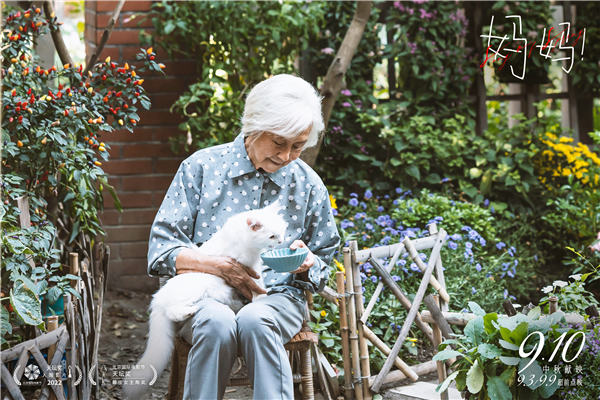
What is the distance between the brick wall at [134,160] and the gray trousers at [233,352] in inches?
83.1

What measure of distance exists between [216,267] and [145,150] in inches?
84.1

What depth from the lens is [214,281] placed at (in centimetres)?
224

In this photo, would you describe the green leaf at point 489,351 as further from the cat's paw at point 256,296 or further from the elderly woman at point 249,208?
the cat's paw at point 256,296

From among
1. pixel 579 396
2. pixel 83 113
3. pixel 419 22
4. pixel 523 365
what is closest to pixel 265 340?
pixel 523 365

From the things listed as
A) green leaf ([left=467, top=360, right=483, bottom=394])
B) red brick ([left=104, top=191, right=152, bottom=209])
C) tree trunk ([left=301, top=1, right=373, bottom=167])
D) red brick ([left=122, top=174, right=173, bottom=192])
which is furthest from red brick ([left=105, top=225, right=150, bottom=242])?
green leaf ([left=467, top=360, right=483, bottom=394])

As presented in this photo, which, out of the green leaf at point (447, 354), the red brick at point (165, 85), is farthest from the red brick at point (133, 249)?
the green leaf at point (447, 354)

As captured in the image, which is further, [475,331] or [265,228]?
[475,331]

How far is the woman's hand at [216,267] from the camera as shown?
2.23 m

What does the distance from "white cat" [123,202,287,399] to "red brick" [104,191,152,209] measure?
1954mm

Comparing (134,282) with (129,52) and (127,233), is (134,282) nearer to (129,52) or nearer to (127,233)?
(127,233)

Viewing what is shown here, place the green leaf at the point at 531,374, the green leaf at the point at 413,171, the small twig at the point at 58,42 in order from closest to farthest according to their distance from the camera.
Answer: the green leaf at the point at 531,374 → the small twig at the point at 58,42 → the green leaf at the point at 413,171

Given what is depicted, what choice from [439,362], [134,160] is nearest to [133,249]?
[134,160]

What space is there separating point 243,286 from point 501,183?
9.98ft

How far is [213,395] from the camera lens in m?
1.97
